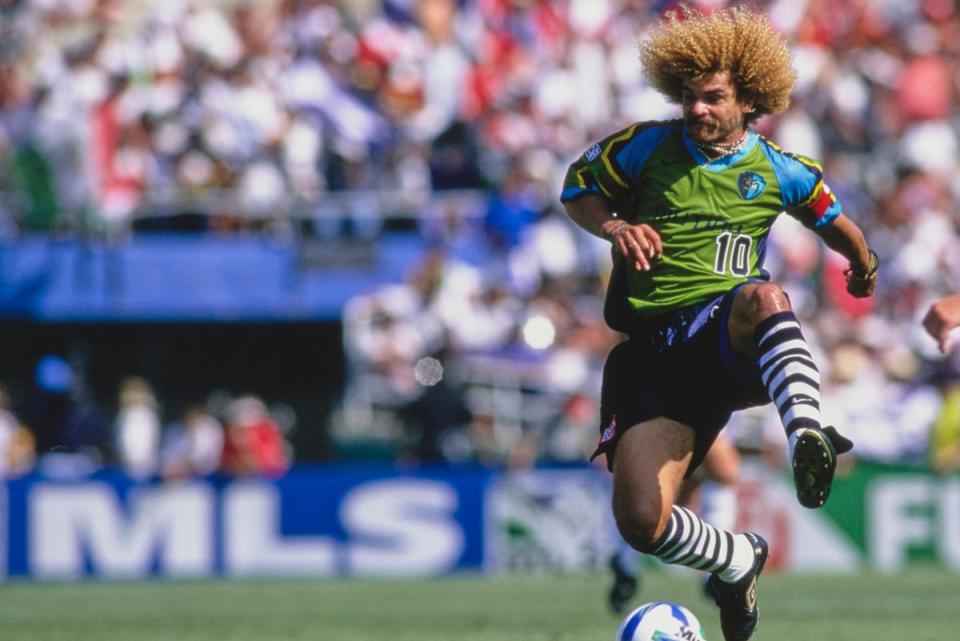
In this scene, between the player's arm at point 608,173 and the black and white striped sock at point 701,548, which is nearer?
the black and white striped sock at point 701,548

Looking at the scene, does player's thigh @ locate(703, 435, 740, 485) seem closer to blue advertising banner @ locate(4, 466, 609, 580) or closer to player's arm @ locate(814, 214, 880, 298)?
player's arm @ locate(814, 214, 880, 298)

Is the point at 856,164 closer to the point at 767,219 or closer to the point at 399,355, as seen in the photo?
the point at 399,355

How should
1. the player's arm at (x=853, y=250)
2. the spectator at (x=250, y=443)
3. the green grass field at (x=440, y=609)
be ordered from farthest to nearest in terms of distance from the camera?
the spectator at (x=250, y=443), the green grass field at (x=440, y=609), the player's arm at (x=853, y=250)

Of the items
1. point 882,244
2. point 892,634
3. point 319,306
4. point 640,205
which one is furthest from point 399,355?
point 640,205

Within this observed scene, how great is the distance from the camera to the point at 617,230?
684 centimetres

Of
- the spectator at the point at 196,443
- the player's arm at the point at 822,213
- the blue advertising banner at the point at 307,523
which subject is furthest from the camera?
the spectator at the point at 196,443

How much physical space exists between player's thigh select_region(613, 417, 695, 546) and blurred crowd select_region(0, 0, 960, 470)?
9.32 m

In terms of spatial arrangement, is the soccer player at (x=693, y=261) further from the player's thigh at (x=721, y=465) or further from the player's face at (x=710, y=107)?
the player's thigh at (x=721, y=465)

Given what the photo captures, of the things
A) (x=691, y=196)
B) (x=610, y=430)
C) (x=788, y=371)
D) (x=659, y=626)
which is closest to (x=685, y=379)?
(x=610, y=430)

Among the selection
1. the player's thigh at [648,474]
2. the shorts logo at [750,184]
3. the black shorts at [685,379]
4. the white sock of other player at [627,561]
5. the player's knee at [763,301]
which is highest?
the shorts logo at [750,184]

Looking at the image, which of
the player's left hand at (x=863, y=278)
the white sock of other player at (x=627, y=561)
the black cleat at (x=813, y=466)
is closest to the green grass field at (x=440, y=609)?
the white sock of other player at (x=627, y=561)

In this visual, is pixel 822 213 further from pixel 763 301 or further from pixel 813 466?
pixel 813 466

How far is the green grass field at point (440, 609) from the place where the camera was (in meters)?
10.2

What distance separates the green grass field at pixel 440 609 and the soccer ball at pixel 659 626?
2.27m
